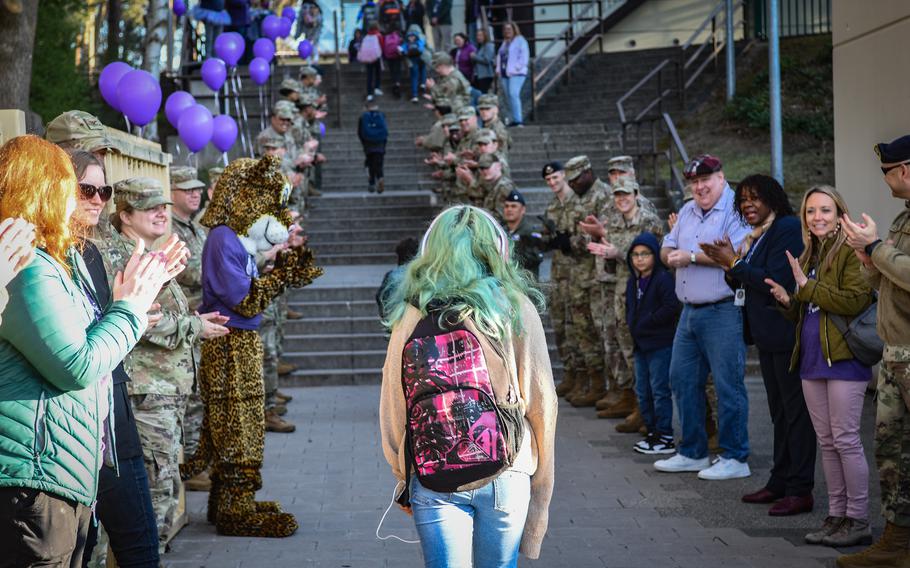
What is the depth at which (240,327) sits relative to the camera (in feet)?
21.7

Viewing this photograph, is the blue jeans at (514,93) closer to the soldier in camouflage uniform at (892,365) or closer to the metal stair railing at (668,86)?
the metal stair railing at (668,86)

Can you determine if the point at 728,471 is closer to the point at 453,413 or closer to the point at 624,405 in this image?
the point at 624,405

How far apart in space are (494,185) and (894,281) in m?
7.54

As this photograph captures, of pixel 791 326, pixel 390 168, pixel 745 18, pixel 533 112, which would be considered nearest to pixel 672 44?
pixel 745 18

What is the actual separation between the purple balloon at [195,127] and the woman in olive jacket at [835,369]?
26.9 feet

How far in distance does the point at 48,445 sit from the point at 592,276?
8.28 meters

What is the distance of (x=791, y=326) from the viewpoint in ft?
23.4

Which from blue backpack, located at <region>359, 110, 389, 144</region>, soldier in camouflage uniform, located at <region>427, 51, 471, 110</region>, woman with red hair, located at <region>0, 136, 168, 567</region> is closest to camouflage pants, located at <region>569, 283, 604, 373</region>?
soldier in camouflage uniform, located at <region>427, 51, 471, 110</region>

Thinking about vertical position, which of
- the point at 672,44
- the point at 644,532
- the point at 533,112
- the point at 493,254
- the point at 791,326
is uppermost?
the point at 672,44

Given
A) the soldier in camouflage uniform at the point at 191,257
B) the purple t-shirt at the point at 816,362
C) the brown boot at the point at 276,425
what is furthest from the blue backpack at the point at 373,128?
the purple t-shirt at the point at 816,362

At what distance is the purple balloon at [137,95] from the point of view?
34.0 feet

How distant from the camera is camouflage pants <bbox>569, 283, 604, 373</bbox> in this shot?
37.7ft

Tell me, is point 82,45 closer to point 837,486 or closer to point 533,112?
point 533,112

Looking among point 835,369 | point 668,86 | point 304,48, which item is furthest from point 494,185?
point 304,48
